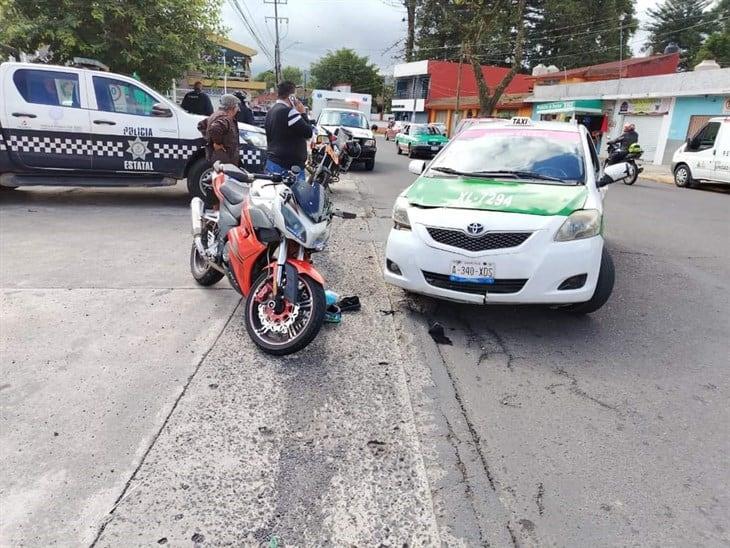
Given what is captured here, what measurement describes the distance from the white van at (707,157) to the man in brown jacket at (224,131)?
13267 mm

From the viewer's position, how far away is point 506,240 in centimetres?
393

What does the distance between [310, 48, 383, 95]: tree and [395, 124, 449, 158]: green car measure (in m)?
51.4

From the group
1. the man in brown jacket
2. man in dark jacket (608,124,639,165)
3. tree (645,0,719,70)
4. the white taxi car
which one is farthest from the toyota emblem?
tree (645,0,719,70)

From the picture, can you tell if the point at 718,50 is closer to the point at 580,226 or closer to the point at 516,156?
the point at 516,156

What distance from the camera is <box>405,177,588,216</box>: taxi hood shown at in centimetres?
411

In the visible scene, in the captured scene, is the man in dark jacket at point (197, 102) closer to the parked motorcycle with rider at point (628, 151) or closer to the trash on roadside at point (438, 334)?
the trash on roadside at point (438, 334)

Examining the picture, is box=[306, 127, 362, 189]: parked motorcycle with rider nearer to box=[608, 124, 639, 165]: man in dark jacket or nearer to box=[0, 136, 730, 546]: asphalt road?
box=[0, 136, 730, 546]: asphalt road

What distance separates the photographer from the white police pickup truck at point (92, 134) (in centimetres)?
761

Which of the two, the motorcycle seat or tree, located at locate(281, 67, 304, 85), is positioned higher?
tree, located at locate(281, 67, 304, 85)

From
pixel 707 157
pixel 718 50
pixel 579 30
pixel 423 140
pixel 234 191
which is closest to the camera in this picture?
pixel 234 191

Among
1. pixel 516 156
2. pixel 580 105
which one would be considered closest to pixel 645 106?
pixel 580 105

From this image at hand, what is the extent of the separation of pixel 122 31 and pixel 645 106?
936 inches

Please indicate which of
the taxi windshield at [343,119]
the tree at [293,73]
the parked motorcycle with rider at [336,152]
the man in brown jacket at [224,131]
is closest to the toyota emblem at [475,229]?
the man in brown jacket at [224,131]

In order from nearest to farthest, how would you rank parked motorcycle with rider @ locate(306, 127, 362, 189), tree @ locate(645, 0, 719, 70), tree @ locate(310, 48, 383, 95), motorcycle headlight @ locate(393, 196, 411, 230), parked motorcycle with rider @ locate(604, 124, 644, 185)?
A: 1. motorcycle headlight @ locate(393, 196, 411, 230)
2. parked motorcycle with rider @ locate(306, 127, 362, 189)
3. parked motorcycle with rider @ locate(604, 124, 644, 185)
4. tree @ locate(645, 0, 719, 70)
5. tree @ locate(310, 48, 383, 95)
